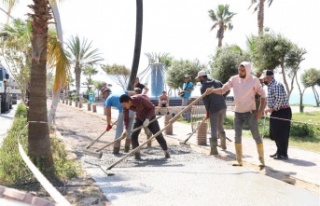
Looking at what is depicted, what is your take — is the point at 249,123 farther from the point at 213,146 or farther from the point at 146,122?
the point at 146,122

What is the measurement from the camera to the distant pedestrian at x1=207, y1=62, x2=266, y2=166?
256 inches

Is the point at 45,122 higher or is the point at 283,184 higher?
the point at 45,122

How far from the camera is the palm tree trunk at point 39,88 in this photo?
19.6ft

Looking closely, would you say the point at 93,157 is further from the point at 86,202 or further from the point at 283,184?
the point at 283,184

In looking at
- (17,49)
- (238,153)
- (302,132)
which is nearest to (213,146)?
(238,153)

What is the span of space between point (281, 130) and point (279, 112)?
347 mm

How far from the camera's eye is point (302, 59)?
18.0 meters

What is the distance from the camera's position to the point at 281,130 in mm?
7434

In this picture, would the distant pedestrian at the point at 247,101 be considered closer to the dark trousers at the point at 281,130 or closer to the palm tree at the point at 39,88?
the dark trousers at the point at 281,130

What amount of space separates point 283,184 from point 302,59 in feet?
45.2

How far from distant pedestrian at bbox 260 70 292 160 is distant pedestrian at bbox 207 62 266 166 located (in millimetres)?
970

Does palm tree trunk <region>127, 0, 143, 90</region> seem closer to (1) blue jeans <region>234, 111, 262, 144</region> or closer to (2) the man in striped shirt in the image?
(2) the man in striped shirt

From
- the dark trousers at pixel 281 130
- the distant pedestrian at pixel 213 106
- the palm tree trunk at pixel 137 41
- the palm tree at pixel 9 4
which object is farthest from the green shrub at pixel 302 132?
the palm tree at pixel 9 4

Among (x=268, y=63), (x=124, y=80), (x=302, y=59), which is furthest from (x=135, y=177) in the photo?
(x=124, y=80)
